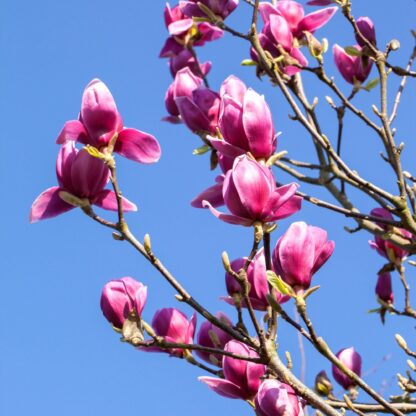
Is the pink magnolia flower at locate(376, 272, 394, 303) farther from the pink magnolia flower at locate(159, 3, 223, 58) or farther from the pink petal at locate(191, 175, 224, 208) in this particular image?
the pink magnolia flower at locate(159, 3, 223, 58)

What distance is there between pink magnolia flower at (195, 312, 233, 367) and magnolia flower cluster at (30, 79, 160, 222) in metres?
0.49

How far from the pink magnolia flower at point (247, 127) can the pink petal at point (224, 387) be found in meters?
0.56

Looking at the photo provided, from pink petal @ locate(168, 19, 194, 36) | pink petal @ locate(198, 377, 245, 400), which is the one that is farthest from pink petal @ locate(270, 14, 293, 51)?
pink petal @ locate(198, 377, 245, 400)

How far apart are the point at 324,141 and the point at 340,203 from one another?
1.42 feet

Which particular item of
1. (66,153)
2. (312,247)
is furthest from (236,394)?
(66,153)

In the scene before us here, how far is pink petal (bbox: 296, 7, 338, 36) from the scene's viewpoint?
2.45 metres

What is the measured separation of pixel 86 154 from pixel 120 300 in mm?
358

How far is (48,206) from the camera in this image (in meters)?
1.66

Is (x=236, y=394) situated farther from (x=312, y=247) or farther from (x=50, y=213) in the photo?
(x=50, y=213)

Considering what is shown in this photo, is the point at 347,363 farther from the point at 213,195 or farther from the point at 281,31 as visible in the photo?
the point at 281,31

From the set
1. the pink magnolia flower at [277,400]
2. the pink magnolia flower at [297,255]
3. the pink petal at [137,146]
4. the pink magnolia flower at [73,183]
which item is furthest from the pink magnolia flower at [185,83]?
the pink magnolia flower at [277,400]

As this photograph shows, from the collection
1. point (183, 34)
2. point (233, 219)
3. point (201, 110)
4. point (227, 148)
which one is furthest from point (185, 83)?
point (233, 219)

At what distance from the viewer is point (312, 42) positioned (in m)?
2.27

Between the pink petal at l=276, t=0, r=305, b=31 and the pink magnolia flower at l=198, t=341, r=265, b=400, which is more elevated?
the pink petal at l=276, t=0, r=305, b=31
